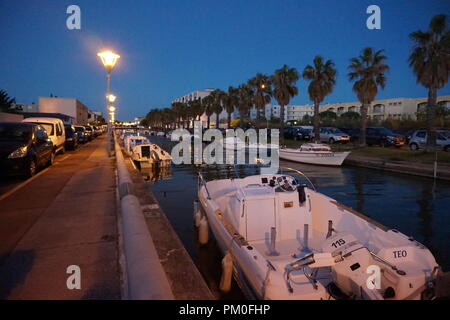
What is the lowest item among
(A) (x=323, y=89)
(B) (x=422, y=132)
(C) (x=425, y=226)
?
(C) (x=425, y=226)

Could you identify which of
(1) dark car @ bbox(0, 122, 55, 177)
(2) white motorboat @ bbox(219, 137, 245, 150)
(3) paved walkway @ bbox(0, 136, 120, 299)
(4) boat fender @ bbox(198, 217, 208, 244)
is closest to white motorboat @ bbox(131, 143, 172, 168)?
(1) dark car @ bbox(0, 122, 55, 177)

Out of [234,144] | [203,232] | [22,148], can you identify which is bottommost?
[203,232]

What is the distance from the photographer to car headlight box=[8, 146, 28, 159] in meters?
9.73

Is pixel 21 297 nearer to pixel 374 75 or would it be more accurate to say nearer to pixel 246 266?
pixel 246 266

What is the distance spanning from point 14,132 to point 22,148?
4.06ft

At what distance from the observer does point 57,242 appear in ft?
15.5

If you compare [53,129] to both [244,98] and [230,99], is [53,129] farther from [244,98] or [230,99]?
[230,99]

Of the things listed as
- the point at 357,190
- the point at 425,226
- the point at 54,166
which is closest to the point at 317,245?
the point at 425,226

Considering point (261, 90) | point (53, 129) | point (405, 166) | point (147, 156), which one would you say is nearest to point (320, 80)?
point (261, 90)

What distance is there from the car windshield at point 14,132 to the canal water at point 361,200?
5.31 metres

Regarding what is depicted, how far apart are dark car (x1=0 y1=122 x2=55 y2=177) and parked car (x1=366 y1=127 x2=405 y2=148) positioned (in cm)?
2873

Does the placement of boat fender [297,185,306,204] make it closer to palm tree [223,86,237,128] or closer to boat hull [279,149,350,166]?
boat hull [279,149,350,166]

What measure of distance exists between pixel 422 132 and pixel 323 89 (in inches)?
494
